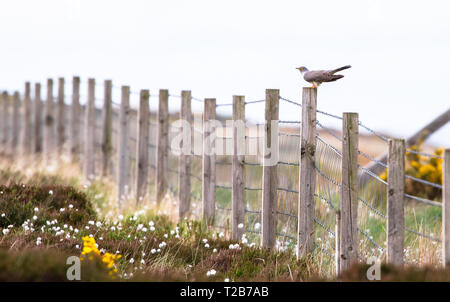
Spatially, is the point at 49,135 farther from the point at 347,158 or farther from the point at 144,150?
the point at 347,158

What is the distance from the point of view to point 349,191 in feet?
20.8

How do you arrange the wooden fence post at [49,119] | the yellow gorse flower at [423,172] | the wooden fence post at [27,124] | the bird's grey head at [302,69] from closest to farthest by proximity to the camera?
the bird's grey head at [302,69] < the yellow gorse flower at [423,172] < the wooden fence post at [49,119] < the wooden fence post at [27,124]

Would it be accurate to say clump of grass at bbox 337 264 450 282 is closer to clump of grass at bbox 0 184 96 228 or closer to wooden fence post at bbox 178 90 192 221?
clump of grass at bbox 0 184 96 228

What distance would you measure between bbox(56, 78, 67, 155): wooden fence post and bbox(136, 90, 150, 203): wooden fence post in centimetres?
578

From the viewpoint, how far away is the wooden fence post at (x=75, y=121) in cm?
1588

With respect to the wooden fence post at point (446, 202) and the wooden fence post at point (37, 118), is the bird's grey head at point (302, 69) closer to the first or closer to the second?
the wooden fence post at point (446, 202)

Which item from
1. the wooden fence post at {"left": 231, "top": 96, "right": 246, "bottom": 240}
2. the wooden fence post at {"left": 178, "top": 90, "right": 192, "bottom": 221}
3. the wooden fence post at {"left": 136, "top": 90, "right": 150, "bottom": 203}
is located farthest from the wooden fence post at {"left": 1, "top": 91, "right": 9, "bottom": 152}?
the wooden fence post at {"left": 231, "top": 96, "right": 246, "bottom": 240}

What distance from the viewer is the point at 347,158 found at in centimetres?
632

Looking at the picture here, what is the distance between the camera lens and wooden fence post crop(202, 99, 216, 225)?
9484 millimetres

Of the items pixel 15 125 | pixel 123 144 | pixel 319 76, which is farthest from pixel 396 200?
pixel 15 125

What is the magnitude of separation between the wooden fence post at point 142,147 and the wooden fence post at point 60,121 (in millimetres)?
5781

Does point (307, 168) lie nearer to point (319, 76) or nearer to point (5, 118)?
point (319, 76)

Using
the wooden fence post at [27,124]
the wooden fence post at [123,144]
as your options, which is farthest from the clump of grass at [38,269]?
the wooden fence post at [27,124]
